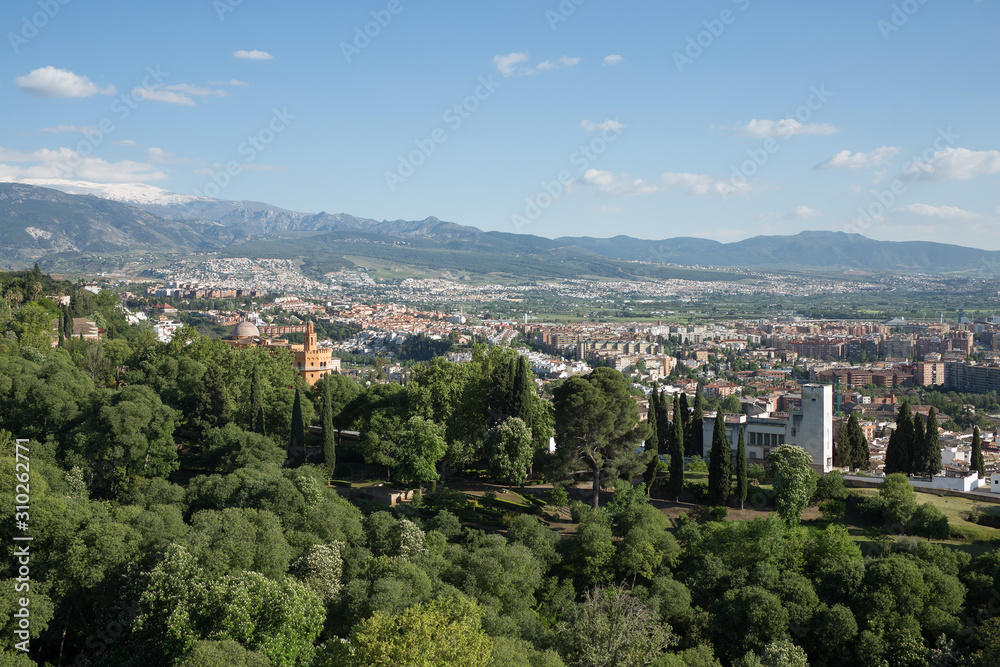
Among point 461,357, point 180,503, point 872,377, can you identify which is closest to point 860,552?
point 180,503

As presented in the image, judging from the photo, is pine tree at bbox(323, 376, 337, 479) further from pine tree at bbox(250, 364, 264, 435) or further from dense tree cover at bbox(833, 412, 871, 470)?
dense tree cover at bbox(833, 412, 871, 470)

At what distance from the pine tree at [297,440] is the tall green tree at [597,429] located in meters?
7.85

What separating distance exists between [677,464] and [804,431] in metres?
4.90

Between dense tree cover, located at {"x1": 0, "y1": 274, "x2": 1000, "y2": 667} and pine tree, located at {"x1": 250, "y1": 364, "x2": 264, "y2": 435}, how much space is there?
4.13ft

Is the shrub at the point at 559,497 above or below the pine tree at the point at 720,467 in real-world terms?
below

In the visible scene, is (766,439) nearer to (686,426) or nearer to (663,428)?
(686,426)

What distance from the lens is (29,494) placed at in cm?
1803

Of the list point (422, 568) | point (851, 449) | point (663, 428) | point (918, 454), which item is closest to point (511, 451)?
point (663, 428)

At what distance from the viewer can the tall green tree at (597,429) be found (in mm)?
24219

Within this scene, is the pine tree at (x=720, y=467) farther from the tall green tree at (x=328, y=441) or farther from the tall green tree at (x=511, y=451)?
the tall green tree at (x=328, y=441)

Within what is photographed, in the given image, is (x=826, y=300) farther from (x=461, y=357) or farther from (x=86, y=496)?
(x=86, y=496)

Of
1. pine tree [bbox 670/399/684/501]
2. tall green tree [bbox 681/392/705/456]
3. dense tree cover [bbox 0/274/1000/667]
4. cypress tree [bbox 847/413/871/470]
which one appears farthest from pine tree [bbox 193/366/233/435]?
cypress tree [bbox 847/413/871/470]

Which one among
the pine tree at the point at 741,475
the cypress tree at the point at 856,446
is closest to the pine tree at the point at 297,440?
the pine tree at the point at 741,475

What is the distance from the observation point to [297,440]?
26750mm
